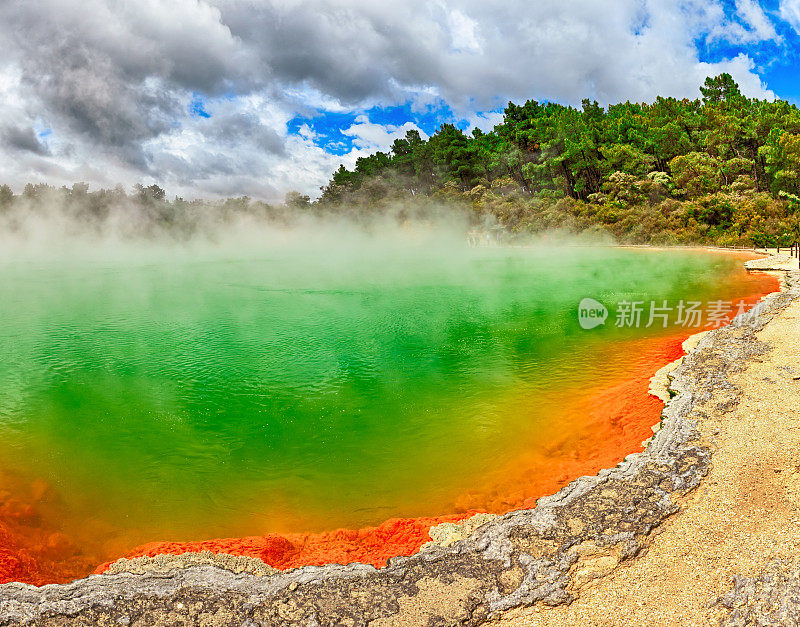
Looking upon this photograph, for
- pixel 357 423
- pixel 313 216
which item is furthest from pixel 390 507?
pixel 313 216

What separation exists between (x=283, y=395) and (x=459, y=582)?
748 centimetres

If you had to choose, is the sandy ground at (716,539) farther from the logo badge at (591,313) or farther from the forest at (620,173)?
the forest at (620,173)

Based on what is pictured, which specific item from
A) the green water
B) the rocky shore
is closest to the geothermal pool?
the green water

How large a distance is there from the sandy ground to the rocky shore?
0.10ft

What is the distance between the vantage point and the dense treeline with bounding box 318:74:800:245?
3956 cm

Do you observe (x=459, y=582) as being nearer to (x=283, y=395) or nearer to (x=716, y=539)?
(x=716, y=539)

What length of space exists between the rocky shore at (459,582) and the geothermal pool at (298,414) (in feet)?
4.02

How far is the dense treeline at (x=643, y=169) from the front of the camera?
130 feet

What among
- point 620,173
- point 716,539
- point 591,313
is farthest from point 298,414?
point 620,173

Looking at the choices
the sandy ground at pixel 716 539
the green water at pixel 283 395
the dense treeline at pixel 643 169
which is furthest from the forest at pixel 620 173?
the sandy ground at pixel 716 539

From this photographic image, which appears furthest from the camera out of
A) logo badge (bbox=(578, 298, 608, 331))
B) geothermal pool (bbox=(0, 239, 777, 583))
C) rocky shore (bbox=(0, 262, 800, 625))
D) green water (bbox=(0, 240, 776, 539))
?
logo badge (bbox=(578, 298, 608, 331))

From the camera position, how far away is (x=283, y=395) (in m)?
11.1

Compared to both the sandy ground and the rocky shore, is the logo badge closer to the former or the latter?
the sandy ground

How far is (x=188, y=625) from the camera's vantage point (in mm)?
4051
